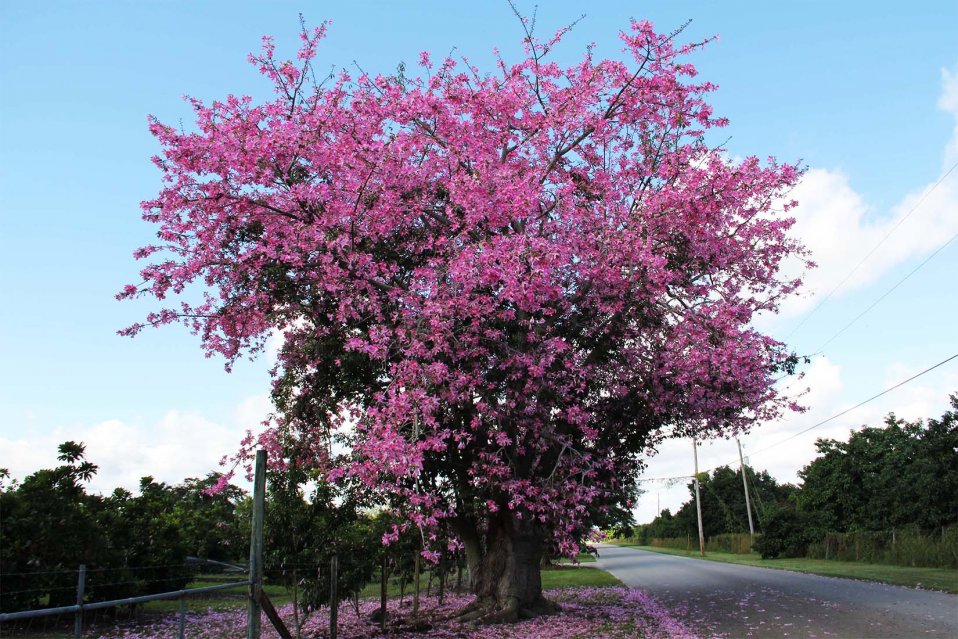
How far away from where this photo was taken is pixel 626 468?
56.6 ft

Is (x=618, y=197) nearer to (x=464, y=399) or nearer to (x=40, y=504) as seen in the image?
(x=464, y=399)

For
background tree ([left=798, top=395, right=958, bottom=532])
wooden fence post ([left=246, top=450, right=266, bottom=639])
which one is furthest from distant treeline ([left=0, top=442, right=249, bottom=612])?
background tree ([left=798, top=395, right=958, bottom=532])

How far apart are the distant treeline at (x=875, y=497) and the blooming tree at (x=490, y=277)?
20.5 metres

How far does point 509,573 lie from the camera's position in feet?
53.5

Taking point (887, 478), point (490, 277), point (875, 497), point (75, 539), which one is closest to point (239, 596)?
point (75, 539)

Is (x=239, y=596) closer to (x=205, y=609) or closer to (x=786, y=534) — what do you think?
(x=205, y=609)

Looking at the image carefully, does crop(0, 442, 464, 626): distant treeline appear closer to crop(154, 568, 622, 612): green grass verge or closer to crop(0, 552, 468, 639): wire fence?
crop(0, 552, 468, 639): wire fence

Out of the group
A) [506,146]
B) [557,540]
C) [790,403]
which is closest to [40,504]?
[557,540]

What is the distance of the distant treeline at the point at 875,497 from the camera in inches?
1319

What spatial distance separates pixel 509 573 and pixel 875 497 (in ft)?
106

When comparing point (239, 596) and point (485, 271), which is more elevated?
point (485, 271)

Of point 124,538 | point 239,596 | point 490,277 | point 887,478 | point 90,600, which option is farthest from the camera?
point 887,478

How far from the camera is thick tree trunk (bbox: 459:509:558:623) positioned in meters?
16.1

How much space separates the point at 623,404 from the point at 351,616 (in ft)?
30.4
